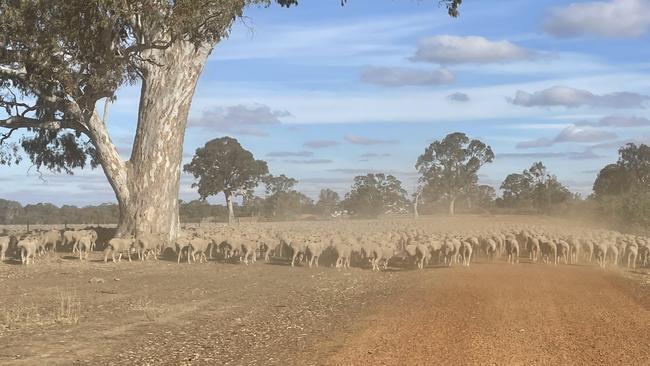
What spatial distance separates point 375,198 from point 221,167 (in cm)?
3322

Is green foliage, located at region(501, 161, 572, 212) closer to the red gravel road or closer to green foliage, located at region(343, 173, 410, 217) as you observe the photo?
green foliage, located at region(343, 173, 410, 217)

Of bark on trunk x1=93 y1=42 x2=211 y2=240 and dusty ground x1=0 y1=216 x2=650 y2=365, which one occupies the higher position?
bark on trunk x1=93 y1=42 x2=211 y2=240

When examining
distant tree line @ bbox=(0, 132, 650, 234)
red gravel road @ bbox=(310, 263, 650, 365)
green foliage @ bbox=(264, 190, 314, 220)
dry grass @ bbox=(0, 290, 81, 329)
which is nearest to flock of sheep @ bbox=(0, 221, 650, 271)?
red gravel road @ bbox=(310, 263, 650, 365)

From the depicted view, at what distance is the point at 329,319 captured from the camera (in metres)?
12.0

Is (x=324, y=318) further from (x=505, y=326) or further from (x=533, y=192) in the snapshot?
(x=533, y=192)

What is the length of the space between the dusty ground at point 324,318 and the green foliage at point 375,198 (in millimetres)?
77943

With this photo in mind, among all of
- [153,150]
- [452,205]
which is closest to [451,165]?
[452,205]

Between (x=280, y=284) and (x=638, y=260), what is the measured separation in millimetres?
17382

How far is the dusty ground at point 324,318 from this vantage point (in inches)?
342

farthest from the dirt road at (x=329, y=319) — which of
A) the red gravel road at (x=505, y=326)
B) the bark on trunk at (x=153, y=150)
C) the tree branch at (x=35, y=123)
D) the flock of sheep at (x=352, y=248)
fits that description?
the tree branch at (x=35, y=123)

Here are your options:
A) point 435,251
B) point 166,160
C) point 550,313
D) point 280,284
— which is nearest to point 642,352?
point 550,313

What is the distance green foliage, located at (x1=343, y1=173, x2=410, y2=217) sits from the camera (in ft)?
322

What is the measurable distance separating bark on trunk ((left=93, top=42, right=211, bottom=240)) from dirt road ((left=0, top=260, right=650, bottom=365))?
6940mm

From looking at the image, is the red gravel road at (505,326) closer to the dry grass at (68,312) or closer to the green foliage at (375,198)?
the dry grass at (68,312)
